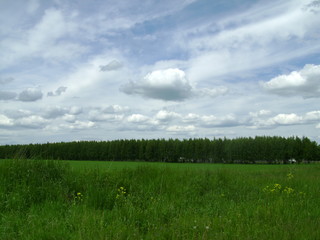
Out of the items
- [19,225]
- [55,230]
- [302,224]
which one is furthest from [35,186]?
[302,224]

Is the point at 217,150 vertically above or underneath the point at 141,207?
above

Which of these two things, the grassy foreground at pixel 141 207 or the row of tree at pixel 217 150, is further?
the row of tree at pixel 217 150

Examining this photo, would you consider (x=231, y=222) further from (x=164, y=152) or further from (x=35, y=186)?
(x=164, y=152)

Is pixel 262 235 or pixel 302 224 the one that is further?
pixel 302 224

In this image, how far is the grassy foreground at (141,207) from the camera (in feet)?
18.6

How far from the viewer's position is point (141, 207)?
792 centimetres

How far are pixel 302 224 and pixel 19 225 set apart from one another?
6.38 m

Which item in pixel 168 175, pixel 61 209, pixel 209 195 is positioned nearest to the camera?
pixel 61 209

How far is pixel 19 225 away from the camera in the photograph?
21.0 feet

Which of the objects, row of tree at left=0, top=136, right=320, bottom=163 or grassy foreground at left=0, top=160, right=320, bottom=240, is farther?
row of tree at left=0, top=136, right=320, bottom=163

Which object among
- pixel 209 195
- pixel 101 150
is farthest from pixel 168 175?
pixel 101 150

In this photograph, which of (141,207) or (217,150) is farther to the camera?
(217,150)

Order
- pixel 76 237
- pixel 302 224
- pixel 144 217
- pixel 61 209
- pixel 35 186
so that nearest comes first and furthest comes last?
1. pixel 76 237
2. pixel 302 224
3. pixel 144 217
4. pixel 61 209
5. pixel 35 186

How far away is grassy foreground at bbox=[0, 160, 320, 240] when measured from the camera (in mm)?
5664
